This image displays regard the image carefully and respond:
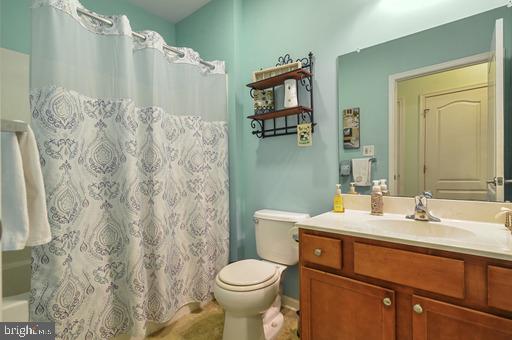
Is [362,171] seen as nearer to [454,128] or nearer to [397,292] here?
[454,128]

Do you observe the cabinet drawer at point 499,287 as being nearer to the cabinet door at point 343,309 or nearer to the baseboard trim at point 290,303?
the cabinet door at point 343,309

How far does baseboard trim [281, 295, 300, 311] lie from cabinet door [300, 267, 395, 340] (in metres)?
0.63

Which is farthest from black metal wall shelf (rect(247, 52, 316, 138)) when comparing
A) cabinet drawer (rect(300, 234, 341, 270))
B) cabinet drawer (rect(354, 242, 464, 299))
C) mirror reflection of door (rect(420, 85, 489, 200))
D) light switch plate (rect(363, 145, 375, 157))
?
cabinet drawer (rect(354, 242, 464, 299))

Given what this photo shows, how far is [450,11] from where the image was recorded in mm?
1274

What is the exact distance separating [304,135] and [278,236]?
722mm

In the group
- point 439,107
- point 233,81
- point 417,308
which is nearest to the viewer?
point 417,308

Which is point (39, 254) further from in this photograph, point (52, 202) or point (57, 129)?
point (57, 129)

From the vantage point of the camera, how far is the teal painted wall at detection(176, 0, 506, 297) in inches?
57.4

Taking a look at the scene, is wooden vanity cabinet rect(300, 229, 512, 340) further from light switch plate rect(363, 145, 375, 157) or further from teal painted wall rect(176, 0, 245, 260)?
teal painted wall rect(176, 0, 245, 260)

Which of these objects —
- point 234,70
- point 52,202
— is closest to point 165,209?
point 52,202

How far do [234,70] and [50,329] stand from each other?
1987 millimetres

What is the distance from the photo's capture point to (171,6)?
226 centimetres

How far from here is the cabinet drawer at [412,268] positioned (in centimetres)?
87

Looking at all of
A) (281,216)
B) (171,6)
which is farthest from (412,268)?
(171,6)
